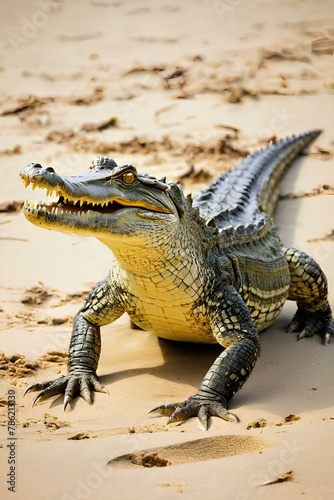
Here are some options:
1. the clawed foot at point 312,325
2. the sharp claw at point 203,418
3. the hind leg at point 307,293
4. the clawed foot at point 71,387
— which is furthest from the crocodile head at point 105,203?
the clawed foot at point 312,325

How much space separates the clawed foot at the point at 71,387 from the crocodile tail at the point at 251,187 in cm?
149

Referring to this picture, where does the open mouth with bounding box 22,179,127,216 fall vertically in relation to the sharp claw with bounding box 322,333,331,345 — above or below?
above

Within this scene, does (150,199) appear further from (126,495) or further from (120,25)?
(120,25)

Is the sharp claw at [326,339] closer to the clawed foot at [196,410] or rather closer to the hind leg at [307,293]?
the hind leg at [307,293]

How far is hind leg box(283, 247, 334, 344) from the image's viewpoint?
21.1ft

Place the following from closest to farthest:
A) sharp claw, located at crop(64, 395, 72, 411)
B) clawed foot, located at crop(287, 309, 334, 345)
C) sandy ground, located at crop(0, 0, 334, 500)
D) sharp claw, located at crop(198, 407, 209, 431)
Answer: sandy ground, located at crop(0, 0, 334, 500)
sharp claw, located at crop(198, 407, 209, 431)
sharp claw, located at crop(64, 395, 72, 411)
clawed foot, located at crop(287, 309, 334, 345)

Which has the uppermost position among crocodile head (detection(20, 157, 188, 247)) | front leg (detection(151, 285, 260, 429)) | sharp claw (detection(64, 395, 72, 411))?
crocodile head (detection(20, 157, 188, 247))

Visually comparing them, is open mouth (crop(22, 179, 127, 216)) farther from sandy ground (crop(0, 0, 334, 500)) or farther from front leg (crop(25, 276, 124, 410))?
sandy ground (crop(0, 0, 334, 500))

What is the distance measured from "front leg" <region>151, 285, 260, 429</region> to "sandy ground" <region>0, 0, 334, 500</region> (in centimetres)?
11

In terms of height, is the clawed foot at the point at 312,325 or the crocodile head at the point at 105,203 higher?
the crocodile head at the point at 105,203

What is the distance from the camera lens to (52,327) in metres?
6.48

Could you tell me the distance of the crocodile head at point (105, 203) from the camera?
4.48 meters

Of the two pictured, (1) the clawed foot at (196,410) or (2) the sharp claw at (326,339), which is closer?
(1) the clawed foot at (196,410)

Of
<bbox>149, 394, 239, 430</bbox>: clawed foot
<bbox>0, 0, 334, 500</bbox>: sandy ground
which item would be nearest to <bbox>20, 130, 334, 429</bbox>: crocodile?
<bbox>149, 394, 239, 430</bbox>: clawed foot
